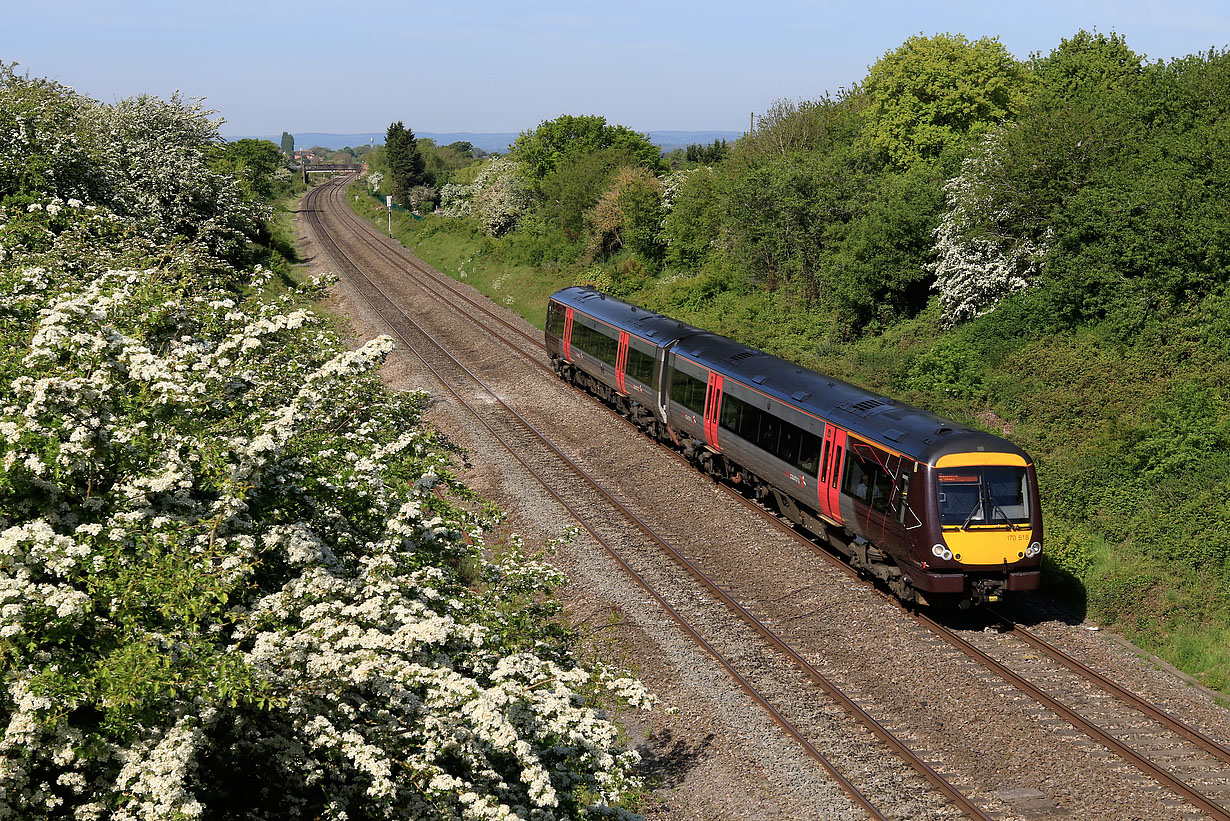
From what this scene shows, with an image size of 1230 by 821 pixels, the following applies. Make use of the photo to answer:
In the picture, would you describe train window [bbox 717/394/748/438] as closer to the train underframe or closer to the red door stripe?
the train underframe

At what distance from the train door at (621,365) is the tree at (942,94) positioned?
58.2 feet

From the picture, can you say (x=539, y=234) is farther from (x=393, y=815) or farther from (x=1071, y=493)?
(x=393, y=815)

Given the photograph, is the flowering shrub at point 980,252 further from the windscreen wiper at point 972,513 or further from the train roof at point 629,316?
the windscreen wiper at point 972,513

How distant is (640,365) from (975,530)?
458 inches

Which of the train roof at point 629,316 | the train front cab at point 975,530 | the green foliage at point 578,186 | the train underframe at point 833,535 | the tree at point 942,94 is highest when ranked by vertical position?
the tree at point 942,94

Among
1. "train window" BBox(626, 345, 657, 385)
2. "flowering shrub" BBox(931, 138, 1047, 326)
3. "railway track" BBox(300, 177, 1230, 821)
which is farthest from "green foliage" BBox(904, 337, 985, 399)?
"railway track" BBox(300, 177, 1230, 821)

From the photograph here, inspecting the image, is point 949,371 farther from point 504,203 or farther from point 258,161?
point 258,161

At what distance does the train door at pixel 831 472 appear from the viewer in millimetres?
16562

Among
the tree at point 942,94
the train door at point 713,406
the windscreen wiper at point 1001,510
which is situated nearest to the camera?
the windscreen wiper at point 1001,510

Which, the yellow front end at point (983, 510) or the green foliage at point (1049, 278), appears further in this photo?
the green foliage at point (1049, 278)

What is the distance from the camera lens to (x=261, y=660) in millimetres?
6160

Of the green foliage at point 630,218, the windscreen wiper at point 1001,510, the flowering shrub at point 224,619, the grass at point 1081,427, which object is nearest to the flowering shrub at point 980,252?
the grass at point 1081,427

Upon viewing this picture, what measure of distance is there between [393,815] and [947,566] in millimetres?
10273

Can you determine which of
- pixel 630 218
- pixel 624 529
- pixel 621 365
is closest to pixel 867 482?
pixel 624 529
